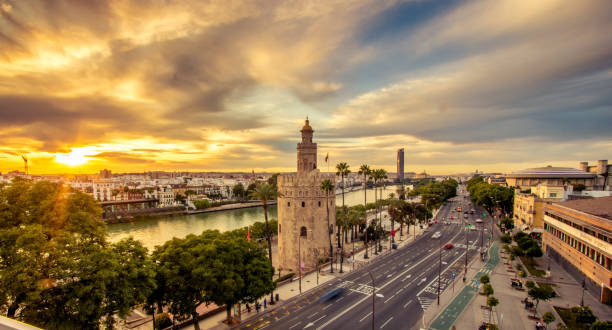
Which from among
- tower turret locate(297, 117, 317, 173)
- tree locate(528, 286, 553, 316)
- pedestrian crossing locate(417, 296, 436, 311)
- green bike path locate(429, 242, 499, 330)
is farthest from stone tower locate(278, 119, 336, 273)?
tree locate(528, 286, 553, 316)

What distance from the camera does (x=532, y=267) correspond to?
51.0m

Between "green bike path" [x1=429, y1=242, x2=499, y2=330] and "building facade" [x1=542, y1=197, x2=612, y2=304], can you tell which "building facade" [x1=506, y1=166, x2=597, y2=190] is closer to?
"building facade" [x1=542, y1=197, x2=612, y2=304]

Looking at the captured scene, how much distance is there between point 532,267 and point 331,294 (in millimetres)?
38434

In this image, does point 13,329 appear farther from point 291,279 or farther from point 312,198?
point 312,198

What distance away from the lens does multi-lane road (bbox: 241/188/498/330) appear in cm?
3303

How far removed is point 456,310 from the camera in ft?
116

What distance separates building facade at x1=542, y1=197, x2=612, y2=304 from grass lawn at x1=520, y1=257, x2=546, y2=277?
3780 mm

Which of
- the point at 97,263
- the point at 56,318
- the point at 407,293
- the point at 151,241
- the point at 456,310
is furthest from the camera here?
the point at 151,241

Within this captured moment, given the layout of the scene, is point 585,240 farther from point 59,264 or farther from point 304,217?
point 59,264

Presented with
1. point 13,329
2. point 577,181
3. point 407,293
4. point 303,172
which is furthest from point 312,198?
point 577,181

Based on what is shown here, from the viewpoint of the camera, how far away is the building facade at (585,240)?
35.9 meters

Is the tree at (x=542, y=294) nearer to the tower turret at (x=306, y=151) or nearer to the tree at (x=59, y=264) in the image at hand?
the tower turret at (x=306, y=151)

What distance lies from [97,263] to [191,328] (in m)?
15.8

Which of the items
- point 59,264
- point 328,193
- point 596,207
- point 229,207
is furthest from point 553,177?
point 59,264
